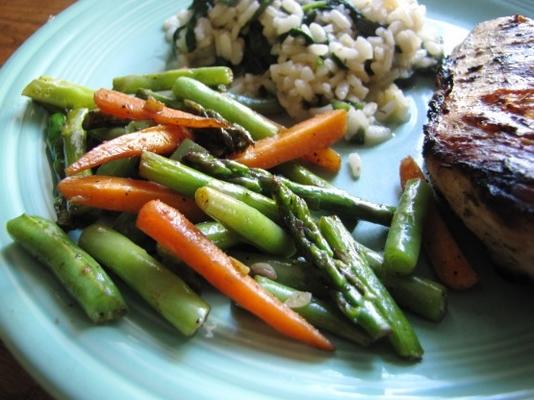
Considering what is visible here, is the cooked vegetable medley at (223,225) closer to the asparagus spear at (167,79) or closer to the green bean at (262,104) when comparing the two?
the asparagus spear at (167,79)

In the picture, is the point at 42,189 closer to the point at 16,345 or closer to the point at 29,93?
the point at 29,93

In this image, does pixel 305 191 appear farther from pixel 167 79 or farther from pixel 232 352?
pixel 167 79

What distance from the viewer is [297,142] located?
10.4ft

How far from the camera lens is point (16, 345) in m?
2.26

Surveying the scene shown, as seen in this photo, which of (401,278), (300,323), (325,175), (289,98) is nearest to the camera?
(300,323)

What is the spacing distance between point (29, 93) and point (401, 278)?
2.39 m

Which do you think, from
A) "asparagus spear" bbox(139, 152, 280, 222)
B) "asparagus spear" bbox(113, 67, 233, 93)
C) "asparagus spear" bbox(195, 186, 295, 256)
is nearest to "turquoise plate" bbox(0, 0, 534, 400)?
"asparagus spear" bbox(195, 186, 295, 256)

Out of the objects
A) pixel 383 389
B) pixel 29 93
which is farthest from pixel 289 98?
pixel 383 389

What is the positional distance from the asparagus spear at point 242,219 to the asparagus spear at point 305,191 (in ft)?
0.81

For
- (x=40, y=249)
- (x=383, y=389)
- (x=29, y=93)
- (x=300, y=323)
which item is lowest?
(x=383, y=389)

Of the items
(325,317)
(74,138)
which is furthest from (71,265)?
(325,317)

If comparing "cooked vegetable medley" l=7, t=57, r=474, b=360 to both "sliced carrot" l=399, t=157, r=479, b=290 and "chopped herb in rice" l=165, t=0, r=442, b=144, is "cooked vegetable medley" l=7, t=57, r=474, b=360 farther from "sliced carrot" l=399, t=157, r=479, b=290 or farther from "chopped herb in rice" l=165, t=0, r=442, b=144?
"chopped herb in rice" l=165, t=0, r=442, b=144

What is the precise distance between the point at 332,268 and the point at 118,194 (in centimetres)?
105

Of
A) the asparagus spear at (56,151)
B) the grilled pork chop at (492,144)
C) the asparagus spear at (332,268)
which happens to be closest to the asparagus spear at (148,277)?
the asparagus spear at (56,151)
